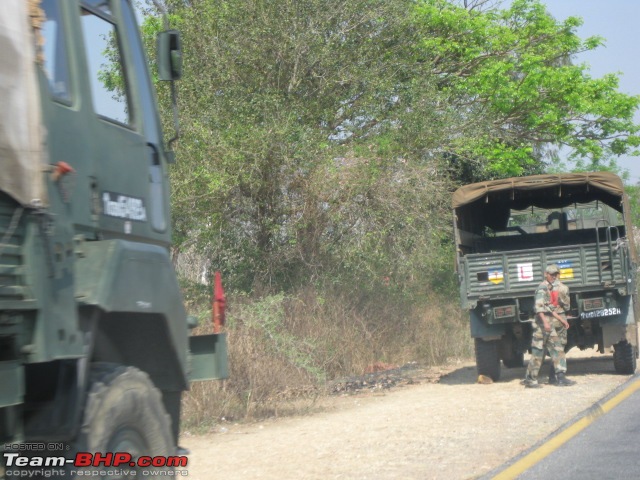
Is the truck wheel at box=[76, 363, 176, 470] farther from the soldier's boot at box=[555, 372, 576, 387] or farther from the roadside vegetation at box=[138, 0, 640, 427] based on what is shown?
the soldier's boot at box=[555, 372, 576, 387]

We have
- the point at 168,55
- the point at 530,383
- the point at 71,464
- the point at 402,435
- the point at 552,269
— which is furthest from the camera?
→ the point at 530,383

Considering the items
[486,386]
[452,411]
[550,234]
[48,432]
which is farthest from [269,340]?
[48,432]

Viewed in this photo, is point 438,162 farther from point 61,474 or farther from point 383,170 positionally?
point 61,474

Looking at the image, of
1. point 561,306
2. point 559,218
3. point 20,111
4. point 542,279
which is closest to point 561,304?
point 561,306

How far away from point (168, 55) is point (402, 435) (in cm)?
513

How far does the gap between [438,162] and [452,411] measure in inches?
299

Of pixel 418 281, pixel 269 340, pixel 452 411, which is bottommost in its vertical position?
pixel 452 411

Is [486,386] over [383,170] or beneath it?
beneath

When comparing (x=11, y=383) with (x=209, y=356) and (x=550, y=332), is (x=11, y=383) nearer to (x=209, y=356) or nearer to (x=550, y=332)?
(x=209, y=356)

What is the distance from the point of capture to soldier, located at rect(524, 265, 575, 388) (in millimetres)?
12992

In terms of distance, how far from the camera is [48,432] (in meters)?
3.90

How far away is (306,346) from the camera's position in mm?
13188

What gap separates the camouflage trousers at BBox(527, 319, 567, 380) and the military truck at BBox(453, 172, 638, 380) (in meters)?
0.49

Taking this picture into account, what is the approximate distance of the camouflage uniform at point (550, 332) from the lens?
12984 millimetres
